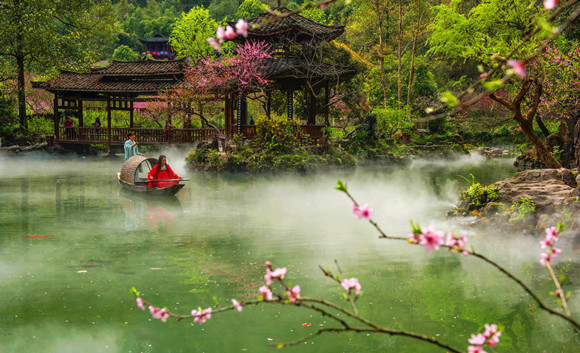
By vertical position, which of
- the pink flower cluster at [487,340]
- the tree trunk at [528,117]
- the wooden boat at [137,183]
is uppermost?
the tree trunk at [528,117]

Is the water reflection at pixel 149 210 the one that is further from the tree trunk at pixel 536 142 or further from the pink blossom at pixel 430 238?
the pink blossom at pixel 430 238

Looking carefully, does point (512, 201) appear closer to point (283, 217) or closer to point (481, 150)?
point (283, 217)

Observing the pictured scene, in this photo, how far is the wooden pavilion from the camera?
22.6m

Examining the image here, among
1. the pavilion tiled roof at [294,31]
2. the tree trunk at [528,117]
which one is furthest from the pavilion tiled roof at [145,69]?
the tree trunk at [528,117]

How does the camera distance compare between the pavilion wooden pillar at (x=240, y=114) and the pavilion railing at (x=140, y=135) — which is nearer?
the pavilion wooden pillar at (x=240, y=114)

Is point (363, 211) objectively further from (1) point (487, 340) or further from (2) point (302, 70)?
(2) point (302, 70)

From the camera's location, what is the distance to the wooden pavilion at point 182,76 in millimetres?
22594

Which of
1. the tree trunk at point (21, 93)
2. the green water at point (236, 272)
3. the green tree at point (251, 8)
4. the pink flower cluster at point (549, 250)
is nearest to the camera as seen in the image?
the pink flower cluster at point (549, 250)

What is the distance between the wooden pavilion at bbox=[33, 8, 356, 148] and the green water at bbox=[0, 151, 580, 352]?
8.93 meters

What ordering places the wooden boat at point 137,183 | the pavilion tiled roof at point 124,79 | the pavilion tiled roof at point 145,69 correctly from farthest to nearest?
the pavilion tiled roof at point 145,69 → the pavilion tiled roof at point 124,79 → the wooden boat at point 137,183

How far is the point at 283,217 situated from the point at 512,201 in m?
4.68

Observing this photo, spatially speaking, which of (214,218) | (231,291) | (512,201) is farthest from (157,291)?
(512,201)

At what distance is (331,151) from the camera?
2239 cm

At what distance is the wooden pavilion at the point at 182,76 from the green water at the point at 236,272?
8927 millimetres
